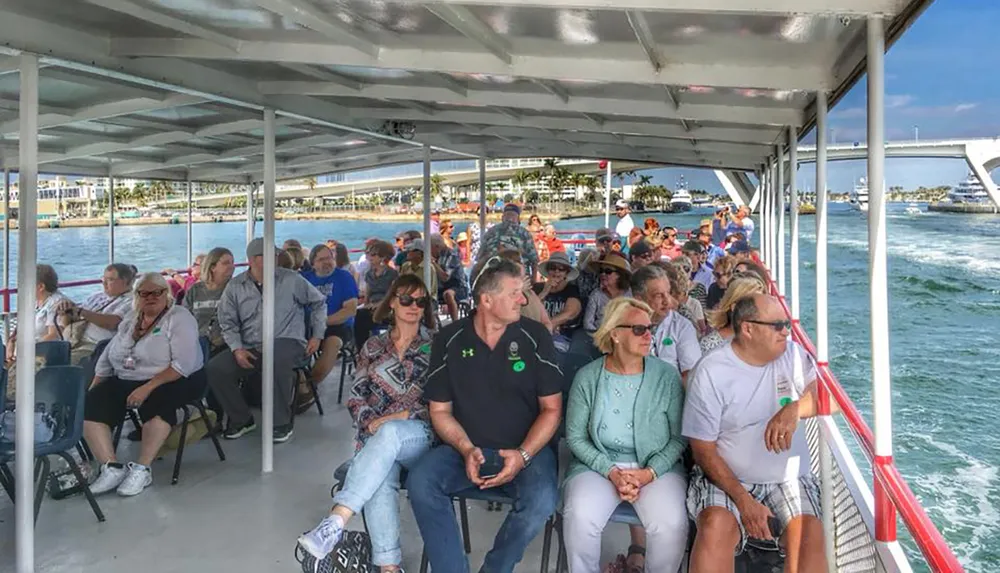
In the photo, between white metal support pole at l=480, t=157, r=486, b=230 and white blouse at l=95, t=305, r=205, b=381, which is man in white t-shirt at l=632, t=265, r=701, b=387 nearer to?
white blouse at l=95, t=305, r=205, b=381

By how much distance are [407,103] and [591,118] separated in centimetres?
117

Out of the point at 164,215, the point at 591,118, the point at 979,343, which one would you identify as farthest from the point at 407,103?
the point at 164,215

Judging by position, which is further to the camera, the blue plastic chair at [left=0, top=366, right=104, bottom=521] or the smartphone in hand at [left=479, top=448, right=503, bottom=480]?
the blue plastic chair at [left=0, top=366, right=104, bottom=521]

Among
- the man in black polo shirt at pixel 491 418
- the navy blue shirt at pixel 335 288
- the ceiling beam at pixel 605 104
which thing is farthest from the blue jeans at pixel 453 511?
the navy blue shirt at pixel 335 288

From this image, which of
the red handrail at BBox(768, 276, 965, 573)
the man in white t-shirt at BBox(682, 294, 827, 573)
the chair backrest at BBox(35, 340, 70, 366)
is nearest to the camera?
the red handrail at BBox(768, 276, 965, 573)

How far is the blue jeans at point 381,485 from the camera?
2.64 m

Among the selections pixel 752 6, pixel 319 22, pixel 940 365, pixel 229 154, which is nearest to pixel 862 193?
pixel 752 6

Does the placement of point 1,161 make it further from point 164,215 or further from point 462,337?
point 164,215

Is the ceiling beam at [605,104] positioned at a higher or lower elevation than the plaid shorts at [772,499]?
higher

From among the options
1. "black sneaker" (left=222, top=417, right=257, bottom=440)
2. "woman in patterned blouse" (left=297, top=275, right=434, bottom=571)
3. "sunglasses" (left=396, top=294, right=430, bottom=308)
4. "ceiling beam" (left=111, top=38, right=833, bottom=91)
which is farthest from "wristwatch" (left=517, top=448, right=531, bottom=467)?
"black sneaker" (left=222, top=417, right=257, bottom=440)

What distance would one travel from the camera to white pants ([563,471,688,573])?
237 centimetres

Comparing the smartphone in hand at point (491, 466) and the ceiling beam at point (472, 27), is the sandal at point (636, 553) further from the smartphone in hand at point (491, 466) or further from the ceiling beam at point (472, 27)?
the ceiling beam at point (472, 27)

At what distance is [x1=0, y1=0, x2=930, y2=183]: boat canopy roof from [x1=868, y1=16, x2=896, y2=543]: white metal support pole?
105 mm

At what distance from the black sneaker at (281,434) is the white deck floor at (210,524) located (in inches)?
8.2
